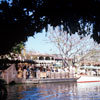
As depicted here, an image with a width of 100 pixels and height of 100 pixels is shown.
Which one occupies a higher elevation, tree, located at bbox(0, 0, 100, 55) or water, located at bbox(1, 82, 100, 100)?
tree, located at bbox(0, 0, 100, 55)

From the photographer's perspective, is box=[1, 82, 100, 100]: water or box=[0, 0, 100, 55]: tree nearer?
box=[0, 0, 100, 55]: tree

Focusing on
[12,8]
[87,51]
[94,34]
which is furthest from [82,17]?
[87,51]

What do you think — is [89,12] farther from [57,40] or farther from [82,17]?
[57,40]

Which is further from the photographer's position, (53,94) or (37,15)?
(53,94)

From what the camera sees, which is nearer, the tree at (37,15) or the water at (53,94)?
the tree at (37,15)

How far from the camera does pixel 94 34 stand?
5645 millimetres

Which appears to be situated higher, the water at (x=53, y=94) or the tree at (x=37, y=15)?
the tree at (x=37, y=15)

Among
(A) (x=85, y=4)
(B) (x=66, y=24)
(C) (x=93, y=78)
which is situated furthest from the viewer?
(C) (x=93, y=78)

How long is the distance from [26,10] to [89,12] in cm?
168

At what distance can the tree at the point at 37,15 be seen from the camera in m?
4.83

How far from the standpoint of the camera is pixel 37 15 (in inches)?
203

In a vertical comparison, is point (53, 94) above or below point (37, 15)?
below

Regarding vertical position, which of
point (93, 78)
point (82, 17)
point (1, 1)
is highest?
point (1, 1)

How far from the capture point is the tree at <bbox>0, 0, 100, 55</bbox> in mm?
4832
